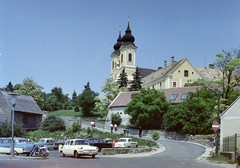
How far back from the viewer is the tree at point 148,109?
5700cm

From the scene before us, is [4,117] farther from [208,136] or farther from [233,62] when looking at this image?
[233,62]

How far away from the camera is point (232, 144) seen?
2739cm

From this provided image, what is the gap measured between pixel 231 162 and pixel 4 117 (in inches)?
1549

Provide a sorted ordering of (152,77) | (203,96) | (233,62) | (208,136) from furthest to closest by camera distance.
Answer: (152,77) < (203,96) < (208,136) < (233,62)

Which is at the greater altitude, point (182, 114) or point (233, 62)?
point (233, 62)

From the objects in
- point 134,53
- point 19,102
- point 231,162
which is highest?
point 134,53

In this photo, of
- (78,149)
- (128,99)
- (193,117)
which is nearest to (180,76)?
(128,99)

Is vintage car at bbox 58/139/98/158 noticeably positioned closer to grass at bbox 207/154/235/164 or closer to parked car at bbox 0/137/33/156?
parked car at bbox 0/137/33/156

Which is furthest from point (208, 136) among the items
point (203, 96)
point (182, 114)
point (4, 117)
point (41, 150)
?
point (4, 117)

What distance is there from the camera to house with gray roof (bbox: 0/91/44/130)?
184 ft

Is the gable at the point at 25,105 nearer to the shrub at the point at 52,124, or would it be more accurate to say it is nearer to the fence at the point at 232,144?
the shrub at the point at 52,124

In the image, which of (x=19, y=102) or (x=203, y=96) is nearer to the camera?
(x=203, y=96)

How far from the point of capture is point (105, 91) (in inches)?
3295

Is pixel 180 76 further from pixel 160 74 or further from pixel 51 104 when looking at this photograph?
pixel 51 104
